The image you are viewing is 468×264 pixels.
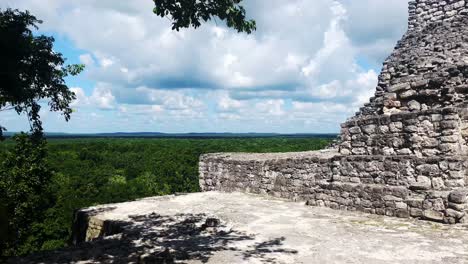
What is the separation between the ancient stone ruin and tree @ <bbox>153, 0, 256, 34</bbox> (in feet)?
12.9

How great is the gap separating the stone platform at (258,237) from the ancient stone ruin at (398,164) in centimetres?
40

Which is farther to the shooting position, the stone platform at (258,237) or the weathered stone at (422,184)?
the weathered stone at (422,184)

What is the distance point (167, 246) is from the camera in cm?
556

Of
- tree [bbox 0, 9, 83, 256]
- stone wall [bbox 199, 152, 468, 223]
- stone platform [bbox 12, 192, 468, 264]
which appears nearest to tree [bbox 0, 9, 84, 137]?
tree [bbox 0, 9, 83, 256]

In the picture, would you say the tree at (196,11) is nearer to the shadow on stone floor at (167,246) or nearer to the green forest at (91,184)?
the shadow on stone floor at (167,246)

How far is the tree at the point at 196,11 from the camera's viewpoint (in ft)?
17.4

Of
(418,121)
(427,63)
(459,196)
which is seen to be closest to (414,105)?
(418,121)

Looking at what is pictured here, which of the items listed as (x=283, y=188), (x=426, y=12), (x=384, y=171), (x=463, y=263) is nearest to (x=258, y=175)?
(x=283, y=188)

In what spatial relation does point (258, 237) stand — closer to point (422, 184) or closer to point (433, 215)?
point (433, 215)

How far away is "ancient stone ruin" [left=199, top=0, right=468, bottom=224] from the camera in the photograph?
21.7 ft

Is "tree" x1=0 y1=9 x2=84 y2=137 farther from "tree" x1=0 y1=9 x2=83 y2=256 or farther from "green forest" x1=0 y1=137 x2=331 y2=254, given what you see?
"green forest" x1=0 y1=137 x2=331 y2=254

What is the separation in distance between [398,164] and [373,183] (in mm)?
641

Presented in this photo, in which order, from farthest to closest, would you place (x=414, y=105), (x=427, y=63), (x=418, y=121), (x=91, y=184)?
(x=91, y=184) → (x=427, y=63) → (x=414, y=105) → (x=418, y=121)

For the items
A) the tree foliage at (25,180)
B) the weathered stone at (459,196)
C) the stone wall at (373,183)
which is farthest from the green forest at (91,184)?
the weathered stone at (459,196)
